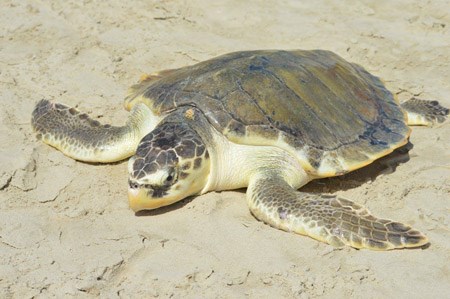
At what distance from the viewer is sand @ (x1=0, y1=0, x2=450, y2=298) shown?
9.64 feet

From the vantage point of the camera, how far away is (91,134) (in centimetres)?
396

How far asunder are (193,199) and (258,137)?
0.52 m

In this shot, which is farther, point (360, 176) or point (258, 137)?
point (360, 176)

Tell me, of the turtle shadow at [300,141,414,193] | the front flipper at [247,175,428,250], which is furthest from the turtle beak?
the turtle shadow at [300,141,414,193]

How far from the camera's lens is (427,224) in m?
3.38

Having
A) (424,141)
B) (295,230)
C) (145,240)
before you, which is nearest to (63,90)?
(145,240)

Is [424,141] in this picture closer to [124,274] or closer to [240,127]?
[240,127]

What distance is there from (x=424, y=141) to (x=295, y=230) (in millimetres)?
1531

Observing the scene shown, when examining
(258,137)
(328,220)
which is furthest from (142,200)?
(328,220)

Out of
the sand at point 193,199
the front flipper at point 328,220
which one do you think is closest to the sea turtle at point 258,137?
the front flipper at point 328,220

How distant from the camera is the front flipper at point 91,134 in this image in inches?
152

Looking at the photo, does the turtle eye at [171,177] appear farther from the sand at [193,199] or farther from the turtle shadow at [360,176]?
the turtle shadow at [360,176]

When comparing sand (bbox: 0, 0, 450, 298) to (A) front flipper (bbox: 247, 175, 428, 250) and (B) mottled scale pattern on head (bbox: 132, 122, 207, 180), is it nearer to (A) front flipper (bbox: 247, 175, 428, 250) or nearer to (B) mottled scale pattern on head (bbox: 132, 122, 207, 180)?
(A) front flipper (bbox: 247, 175, 428, 250)

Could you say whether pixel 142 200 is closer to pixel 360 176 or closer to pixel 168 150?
pixel 168 150
